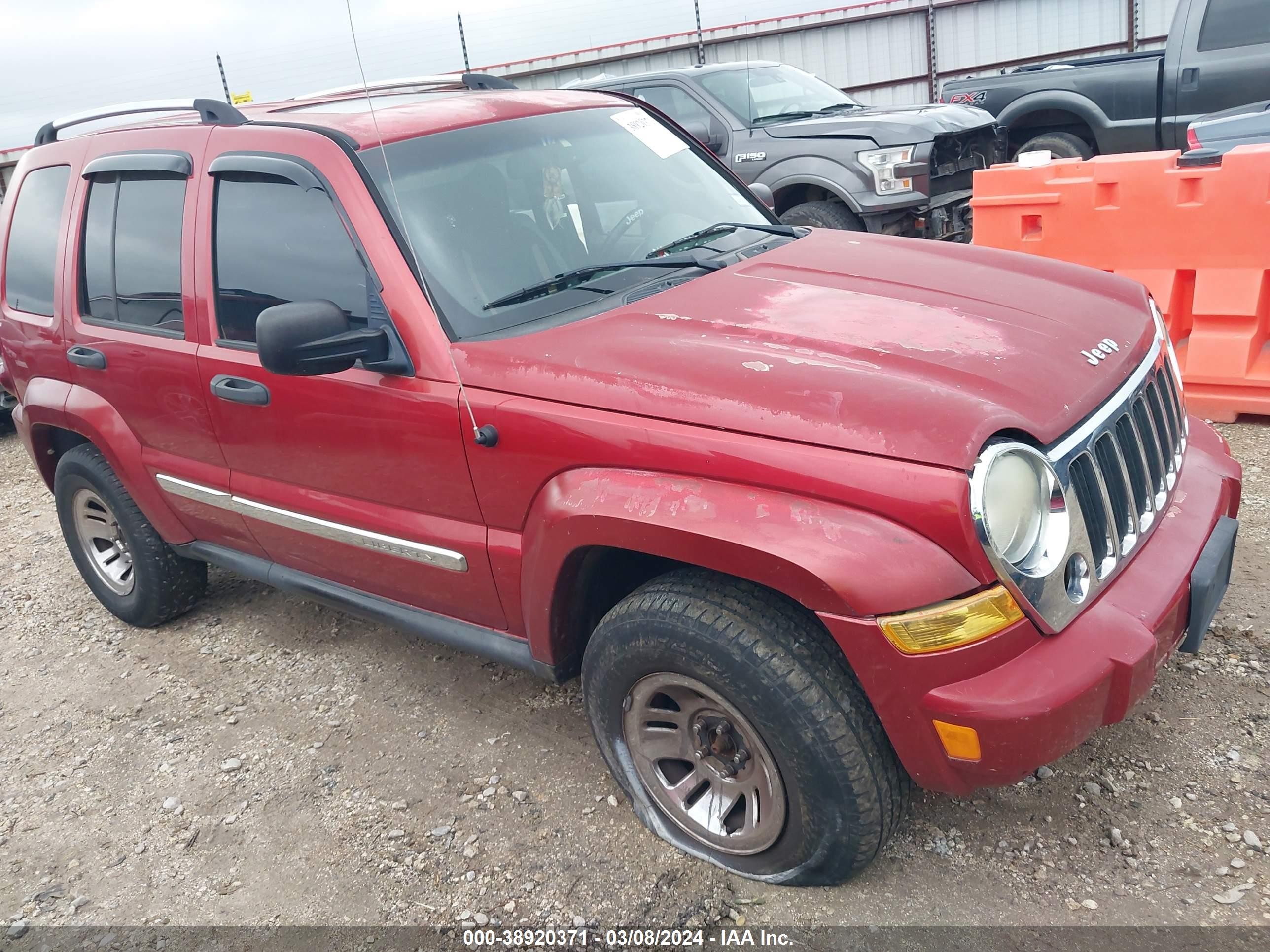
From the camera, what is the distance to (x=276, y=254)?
9.61 feet

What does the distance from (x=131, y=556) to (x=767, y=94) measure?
237 inches

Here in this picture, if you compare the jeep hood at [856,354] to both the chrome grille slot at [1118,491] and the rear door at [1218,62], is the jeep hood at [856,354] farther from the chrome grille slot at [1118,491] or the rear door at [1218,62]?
the rear door at [1218,62]

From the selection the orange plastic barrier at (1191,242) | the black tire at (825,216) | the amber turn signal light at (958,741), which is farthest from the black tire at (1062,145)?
the amber turn signal light at (958,741)

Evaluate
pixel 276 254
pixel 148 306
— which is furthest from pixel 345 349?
pixel 148 306

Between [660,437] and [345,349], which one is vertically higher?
[345,349]

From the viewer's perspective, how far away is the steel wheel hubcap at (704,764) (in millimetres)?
2268

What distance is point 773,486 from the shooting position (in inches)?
79.1

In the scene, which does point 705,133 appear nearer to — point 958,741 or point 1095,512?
point 1095,512

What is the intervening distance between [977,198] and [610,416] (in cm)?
383

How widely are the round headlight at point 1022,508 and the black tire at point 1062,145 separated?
794 centimetres

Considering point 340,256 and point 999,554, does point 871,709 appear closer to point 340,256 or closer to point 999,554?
point 999,554

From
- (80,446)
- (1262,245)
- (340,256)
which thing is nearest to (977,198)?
(1262,245)

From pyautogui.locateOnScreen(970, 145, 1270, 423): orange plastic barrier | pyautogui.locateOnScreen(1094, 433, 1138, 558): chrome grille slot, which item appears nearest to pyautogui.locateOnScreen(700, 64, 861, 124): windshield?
pyautogui.locateOnScreen(970, 145, 1270, 423): orange plastic barrier

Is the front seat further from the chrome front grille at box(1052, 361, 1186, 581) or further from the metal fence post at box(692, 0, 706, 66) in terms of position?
the metal fence post at box(692, 0, 706, 66)
